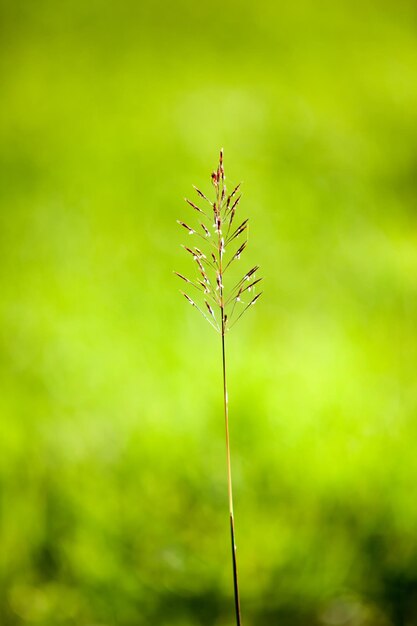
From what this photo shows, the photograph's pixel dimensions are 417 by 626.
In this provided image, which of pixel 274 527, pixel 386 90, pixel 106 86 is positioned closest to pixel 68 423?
pixel 274 527

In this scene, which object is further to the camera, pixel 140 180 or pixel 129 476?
pixel 140 180

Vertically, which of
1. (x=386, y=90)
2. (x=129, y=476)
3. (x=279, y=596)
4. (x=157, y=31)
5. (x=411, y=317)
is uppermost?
(x=157, y=31)

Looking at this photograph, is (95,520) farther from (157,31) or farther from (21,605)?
(157,31)

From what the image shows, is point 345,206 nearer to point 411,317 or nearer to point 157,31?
point 411,317

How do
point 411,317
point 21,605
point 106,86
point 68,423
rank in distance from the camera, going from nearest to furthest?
1. point 21,605
2. point 68,423
3. point 411,317
4. point 106,86

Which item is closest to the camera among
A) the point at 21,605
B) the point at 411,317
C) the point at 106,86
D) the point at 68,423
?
the point at 21,605

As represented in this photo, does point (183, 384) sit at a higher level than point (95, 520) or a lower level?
higher
